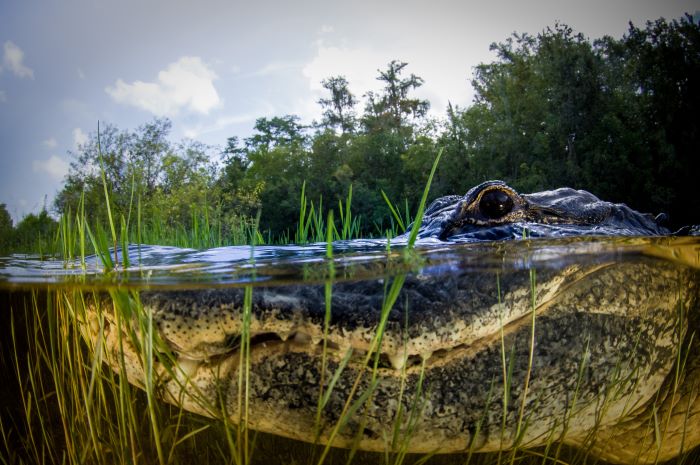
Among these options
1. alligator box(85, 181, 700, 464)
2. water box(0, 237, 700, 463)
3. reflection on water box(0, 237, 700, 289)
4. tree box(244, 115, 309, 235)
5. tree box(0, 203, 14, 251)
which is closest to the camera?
alligator box(85, 181, 700, 464)

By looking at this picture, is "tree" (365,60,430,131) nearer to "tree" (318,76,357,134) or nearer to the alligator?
"tree" (318,76,357,134)

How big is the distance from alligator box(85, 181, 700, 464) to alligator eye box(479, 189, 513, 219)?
1595 millimetres

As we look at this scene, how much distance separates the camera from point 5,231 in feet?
26.3

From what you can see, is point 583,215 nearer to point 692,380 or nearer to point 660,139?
point 692,380

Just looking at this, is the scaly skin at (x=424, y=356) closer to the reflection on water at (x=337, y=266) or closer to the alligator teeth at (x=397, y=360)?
the alligator teeth at (x=397, y=360)

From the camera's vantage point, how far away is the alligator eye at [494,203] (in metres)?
3.36

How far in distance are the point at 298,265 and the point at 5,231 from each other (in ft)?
27.3

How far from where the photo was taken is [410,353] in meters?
1.37

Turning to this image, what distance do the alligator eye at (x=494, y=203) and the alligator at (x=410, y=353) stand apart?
5.23 ft

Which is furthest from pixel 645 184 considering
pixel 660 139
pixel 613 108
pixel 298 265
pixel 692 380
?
pixel 298 265

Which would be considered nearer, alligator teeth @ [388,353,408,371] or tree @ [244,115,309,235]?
alligator teeth @ [388,353,408,371]

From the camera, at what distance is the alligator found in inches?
53.2

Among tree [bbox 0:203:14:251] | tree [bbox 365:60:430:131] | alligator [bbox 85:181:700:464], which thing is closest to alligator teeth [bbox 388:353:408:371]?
alligator [bbox 85:181:700:464]

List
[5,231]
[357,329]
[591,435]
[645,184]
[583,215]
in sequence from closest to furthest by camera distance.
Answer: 1. [357,329]
2. [591,435]
3. [583,215]
4. [5,231]
5. [645,184]
